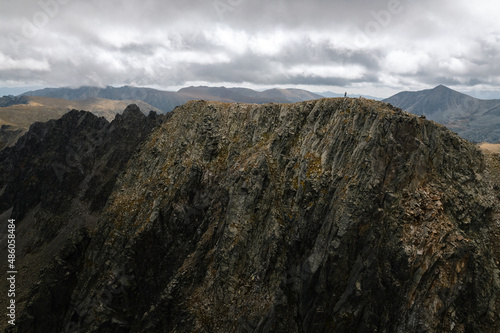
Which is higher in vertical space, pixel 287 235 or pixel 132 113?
pixel 132 113

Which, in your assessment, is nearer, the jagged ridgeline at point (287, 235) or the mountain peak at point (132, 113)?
the jagged ridgeline at point (287, 235)

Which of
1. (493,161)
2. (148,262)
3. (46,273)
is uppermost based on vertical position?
(493,161)

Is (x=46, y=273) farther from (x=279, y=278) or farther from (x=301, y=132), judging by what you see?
(x=301, y=132)

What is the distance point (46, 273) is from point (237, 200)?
132ft

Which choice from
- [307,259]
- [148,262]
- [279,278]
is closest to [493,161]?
[307,259]

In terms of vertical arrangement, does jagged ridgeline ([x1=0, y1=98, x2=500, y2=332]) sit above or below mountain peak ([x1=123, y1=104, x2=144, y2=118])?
below

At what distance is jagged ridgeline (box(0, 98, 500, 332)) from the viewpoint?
29375mm

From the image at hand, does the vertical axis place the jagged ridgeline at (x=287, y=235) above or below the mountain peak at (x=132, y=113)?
below

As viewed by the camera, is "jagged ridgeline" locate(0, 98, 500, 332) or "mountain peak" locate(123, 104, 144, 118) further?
"mountain peak" locate(123, 104, 144, 118)

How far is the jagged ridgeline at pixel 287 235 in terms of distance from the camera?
29.4 m

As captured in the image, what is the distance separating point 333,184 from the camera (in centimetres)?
3462

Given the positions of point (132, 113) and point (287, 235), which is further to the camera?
point (132, 113)

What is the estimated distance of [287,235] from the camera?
35594 mm

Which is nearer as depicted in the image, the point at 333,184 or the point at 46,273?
the point at 333,184
